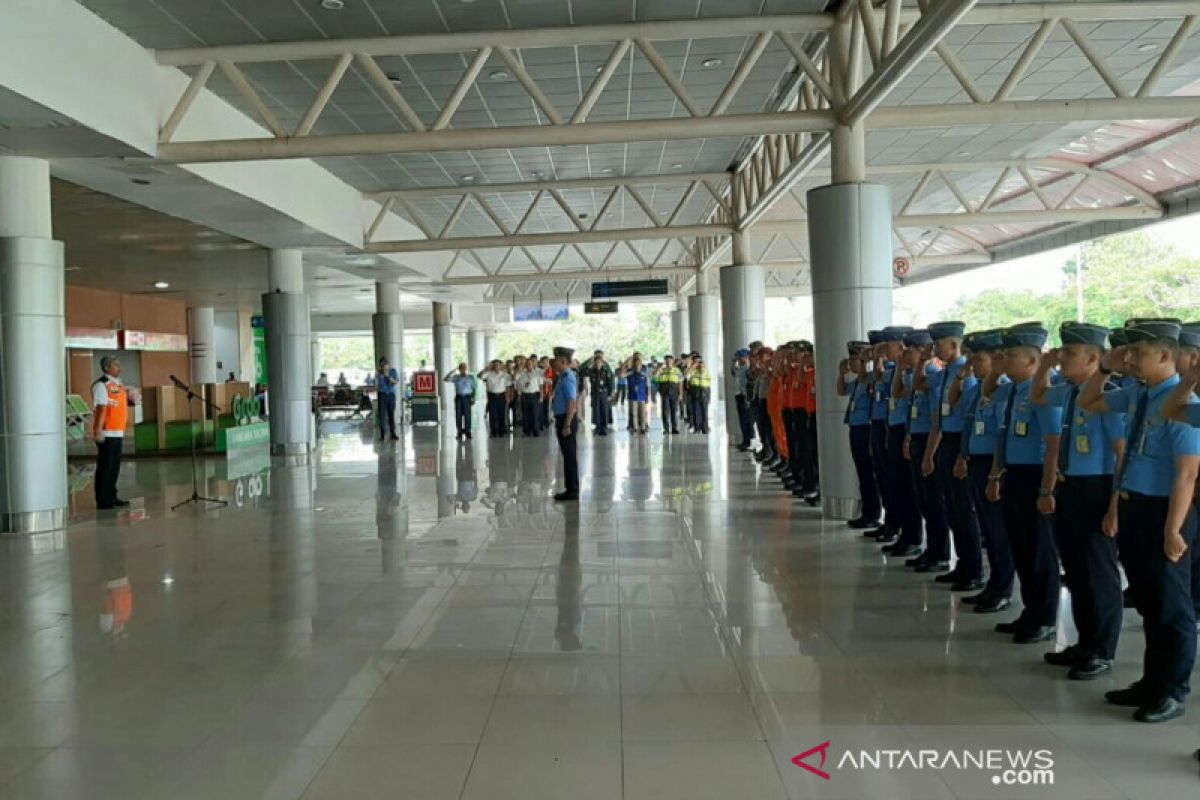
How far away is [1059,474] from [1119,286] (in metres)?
30.1

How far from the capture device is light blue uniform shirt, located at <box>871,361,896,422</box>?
8.02 metres

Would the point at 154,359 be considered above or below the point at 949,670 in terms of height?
above

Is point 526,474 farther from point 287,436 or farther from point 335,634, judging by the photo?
point 335,634

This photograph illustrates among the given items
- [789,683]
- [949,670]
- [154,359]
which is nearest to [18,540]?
[789,683]

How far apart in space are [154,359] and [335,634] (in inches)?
1210

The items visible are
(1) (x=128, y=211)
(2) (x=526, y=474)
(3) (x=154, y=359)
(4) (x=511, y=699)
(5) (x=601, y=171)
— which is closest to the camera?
(4) (x=511, y=699)

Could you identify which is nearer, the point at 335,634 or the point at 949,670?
the point at 949,670

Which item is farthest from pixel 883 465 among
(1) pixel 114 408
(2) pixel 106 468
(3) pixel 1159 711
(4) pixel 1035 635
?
(2) pixel 106 468

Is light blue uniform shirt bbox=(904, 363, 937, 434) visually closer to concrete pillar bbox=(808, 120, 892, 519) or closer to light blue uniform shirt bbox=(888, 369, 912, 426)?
light blue uniform shirt bbox=(888, 369, 912, 426)

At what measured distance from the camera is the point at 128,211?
611 inches

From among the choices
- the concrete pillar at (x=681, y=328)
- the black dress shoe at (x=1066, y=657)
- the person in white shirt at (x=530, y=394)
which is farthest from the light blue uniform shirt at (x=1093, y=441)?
the concrete pillar at (x=681, y=328)

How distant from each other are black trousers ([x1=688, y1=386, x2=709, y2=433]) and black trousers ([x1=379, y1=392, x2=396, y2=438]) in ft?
23.6

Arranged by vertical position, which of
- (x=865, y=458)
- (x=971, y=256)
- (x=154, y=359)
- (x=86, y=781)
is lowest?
(x=86, y=781)

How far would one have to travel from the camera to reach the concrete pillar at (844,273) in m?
9.38
